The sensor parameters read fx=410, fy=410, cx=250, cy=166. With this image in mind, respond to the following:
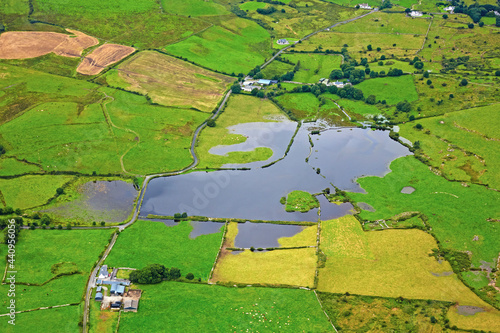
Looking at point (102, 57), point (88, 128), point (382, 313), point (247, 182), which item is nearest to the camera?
point (382, 313)

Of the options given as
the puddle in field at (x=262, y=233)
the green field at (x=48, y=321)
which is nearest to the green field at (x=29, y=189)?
the green field at (x=48, y=321)

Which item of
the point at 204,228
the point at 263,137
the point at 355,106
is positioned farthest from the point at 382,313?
the point at 355,106

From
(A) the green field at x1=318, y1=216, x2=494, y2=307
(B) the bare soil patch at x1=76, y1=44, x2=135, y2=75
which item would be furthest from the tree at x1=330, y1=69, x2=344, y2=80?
(A) the green field at x1=318, y1=216, x2=494, y2=307

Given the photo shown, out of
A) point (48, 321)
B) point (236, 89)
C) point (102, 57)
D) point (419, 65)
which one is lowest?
point (48, 321)

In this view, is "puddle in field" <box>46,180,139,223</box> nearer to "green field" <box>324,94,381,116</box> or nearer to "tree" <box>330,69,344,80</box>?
"green field" <box>324,94,381,116</box>

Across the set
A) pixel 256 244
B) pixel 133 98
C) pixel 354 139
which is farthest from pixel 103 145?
pixel 354 139

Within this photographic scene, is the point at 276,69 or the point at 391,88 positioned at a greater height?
the point at 391,88

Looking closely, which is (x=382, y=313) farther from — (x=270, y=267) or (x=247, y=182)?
(x=247, y=182)
